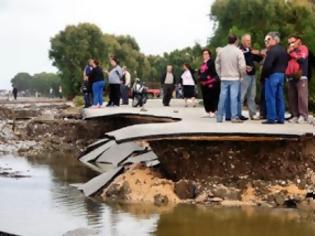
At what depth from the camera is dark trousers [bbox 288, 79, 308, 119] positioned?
46.1ft

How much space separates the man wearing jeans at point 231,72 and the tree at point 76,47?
55.5 meters

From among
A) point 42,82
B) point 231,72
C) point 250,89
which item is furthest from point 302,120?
point 42,82

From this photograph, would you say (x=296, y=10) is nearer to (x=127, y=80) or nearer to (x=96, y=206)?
(x=127, y=80)

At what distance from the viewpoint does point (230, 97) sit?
13953mm

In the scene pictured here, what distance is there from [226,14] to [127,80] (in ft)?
29.9

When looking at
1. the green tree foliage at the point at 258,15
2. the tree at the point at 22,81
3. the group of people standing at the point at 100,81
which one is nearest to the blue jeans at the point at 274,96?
the group of people standing at the point at 100,81

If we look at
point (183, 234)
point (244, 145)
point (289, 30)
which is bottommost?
point (183, 234)

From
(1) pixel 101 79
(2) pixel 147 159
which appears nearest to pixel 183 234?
(2) pixel 147 159

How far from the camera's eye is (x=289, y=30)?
3159cm

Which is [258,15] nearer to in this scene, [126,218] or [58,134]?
[58,134]

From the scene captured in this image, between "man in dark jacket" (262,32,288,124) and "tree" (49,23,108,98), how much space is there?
56.0m

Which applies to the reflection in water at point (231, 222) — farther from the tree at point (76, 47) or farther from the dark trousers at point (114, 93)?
the tree at point (76, 47)

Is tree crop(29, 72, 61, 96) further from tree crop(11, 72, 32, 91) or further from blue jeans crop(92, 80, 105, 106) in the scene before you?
blue jeans crop(92, 80, 105, 106)

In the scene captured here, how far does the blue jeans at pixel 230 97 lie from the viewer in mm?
13867
